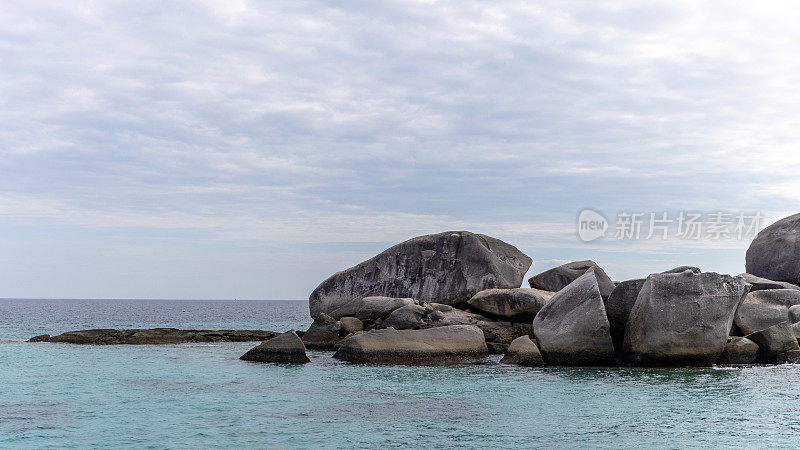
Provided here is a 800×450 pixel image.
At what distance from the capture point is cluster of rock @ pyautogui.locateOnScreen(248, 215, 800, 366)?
87.5 ft

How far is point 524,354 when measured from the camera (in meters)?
28.2

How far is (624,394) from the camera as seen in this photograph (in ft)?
69.8

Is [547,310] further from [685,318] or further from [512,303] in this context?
[512,303]

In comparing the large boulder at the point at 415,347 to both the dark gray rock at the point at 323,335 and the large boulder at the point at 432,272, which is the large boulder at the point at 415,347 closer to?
the dark gray rock at the point at 323,335

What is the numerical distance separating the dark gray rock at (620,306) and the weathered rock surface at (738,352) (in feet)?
12.4

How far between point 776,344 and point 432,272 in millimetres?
17843

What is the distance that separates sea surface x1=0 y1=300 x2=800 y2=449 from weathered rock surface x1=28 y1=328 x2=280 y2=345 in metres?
10.6

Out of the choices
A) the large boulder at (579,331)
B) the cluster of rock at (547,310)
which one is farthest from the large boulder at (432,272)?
the large boulder at (579,331)

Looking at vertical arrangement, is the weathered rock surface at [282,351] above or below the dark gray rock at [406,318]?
below

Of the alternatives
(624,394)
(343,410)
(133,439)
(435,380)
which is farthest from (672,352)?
(133,439)

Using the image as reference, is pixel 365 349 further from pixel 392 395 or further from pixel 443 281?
pixel 443 281

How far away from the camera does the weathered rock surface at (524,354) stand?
2808 cm

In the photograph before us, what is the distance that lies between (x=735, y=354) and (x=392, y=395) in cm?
1505

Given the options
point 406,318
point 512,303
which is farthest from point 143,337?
point 512,303
